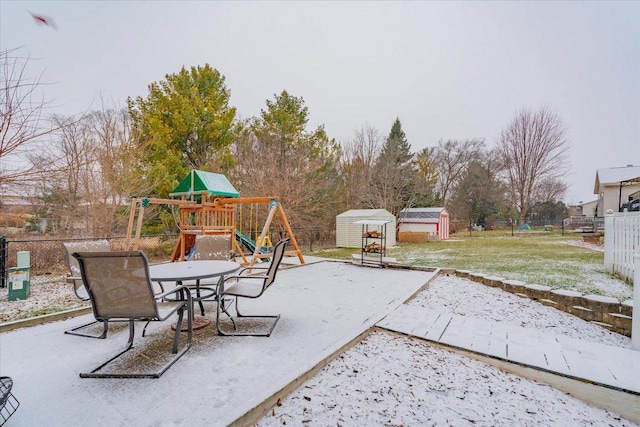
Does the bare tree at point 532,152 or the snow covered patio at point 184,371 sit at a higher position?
the bare tree at point 532,152

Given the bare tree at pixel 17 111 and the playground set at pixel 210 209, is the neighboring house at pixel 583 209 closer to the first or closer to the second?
the playground set at pixel 210 209

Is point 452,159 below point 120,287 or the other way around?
the other way around

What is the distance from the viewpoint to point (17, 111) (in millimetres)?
2777

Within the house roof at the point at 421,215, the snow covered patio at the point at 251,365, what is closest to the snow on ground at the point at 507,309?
the snow covered patio at the point at 251,365

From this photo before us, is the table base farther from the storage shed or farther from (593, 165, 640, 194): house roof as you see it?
(593, 165, 640, 194): house roof

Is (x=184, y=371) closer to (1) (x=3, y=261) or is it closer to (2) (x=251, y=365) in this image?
(2) (x=251, y=365)

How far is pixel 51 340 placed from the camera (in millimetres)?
2746

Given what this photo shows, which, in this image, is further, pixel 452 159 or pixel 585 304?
pixel 452 159

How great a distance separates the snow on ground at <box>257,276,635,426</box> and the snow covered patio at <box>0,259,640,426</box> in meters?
0.03

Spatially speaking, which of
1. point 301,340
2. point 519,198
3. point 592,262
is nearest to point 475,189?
point 519,198

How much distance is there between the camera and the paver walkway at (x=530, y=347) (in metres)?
2.24

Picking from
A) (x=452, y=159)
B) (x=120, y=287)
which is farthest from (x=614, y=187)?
(x=120, y=287)

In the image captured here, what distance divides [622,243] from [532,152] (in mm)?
22039

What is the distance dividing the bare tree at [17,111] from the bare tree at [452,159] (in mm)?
25890
